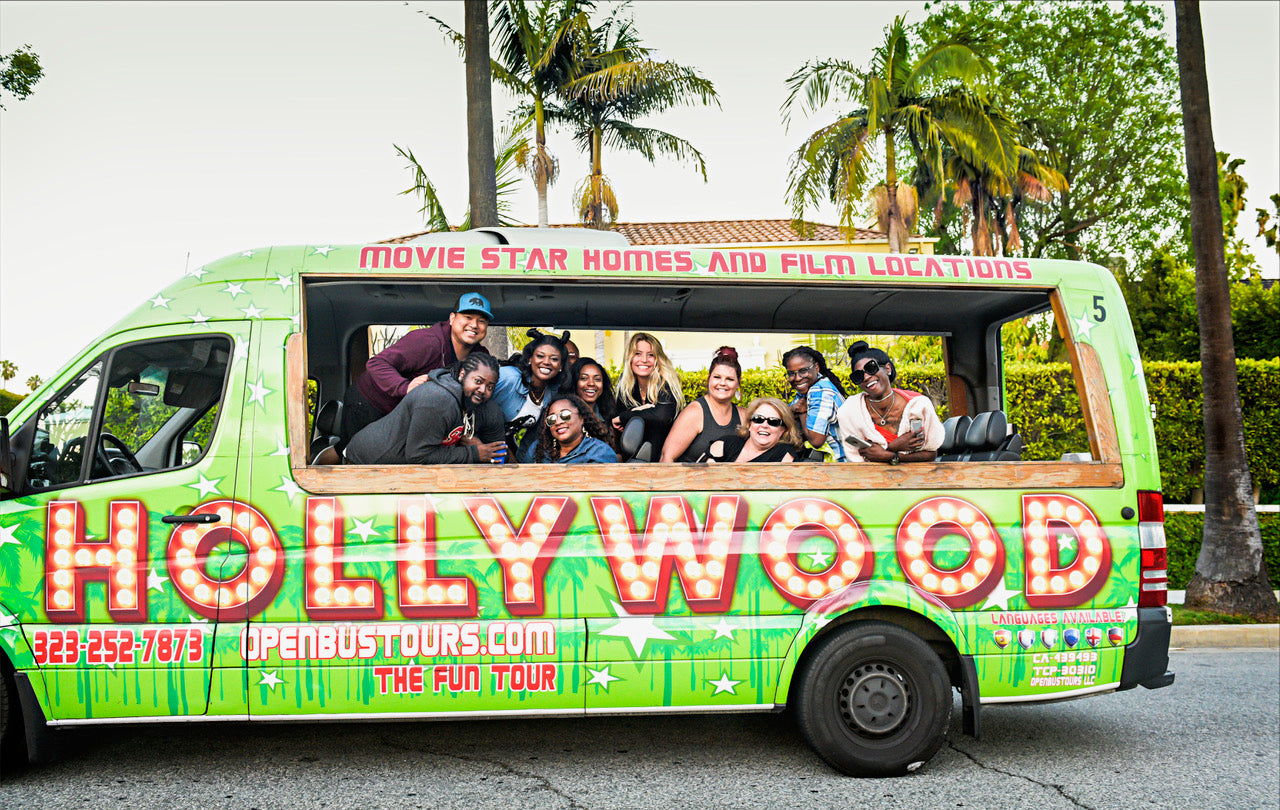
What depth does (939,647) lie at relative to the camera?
15.7ft

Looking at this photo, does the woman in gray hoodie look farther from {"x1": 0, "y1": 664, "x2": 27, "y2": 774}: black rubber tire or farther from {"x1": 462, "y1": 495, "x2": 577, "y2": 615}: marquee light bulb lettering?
{"x1": 0, "y1": 664, "x2": 27, "y2": 774}: black rubber tire

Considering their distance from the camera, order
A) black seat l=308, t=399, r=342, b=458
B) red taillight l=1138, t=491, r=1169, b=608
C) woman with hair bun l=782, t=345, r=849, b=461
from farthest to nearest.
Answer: woman with hair bun l=782, t=345, r=849, b=461 < black seat l=308, t=399, r=342, b=458 < red taillight l=1138, t=491, r=1169, b=608

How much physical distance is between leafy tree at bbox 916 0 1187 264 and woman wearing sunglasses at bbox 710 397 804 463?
26577mm

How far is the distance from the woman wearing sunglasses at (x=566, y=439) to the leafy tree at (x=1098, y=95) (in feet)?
88.7

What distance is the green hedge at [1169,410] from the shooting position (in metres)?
12.8

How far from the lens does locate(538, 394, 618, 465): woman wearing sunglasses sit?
5.39 meters

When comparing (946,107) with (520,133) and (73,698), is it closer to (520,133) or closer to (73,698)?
(520,133)

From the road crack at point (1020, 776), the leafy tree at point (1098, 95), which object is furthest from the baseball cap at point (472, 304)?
the leafy tree at point (1098, 95)

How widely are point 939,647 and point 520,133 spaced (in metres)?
16.1

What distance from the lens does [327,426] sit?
5.75m

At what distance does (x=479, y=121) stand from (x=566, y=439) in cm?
670

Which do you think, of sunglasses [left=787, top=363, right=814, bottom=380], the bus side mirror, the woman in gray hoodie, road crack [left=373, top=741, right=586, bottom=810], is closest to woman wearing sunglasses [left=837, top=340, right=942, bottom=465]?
sunglasses [left=787, top=363, right=814, bottom=380]

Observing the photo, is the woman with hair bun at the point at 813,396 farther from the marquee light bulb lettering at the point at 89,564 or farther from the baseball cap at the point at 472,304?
the marquee light bulb lettering at the point at 89,564

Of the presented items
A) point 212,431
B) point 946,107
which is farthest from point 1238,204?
point 212,431
